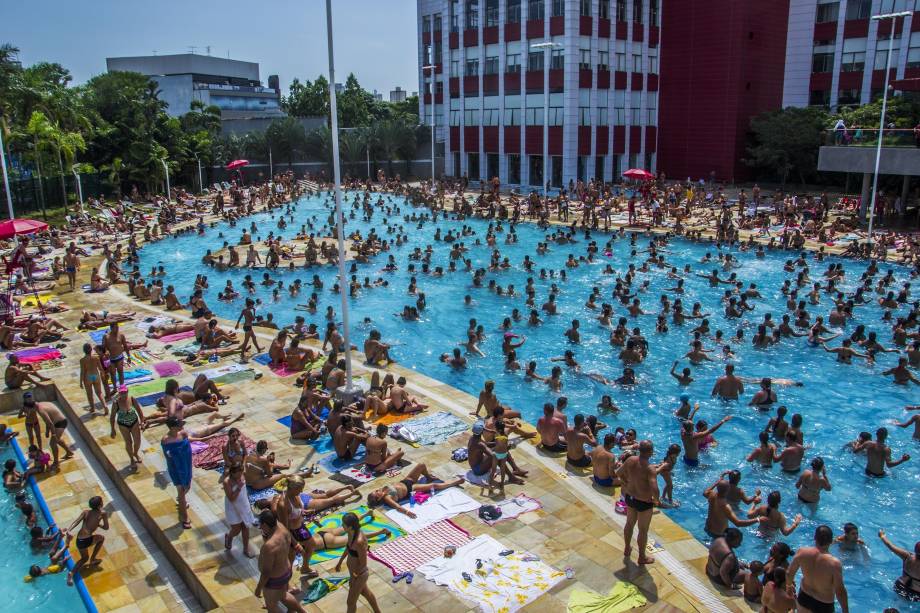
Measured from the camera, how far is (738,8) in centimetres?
4606

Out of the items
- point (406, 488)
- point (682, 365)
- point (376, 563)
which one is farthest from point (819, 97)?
point (376, 563)

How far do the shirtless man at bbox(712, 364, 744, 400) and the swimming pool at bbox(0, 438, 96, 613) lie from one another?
12.9 m

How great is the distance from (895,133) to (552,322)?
1927cm

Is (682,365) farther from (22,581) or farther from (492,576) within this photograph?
(22,581)

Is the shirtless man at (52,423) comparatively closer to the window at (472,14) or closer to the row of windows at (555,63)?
→ the row of windows at (555,63)

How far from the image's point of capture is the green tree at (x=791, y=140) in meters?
42.3

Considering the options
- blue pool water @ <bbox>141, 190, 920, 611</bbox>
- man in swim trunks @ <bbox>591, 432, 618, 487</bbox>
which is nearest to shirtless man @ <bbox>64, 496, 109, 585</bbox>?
man in swim trunks @ <bbox>591, 432, 618, 487</bbox>

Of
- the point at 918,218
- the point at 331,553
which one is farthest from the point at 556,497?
the point at 918,218

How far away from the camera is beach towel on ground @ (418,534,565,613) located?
819cm

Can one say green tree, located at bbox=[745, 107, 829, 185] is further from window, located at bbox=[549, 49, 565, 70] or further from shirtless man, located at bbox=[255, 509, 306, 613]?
shirtless man, located at bbox=[255, 509, 306, 613]

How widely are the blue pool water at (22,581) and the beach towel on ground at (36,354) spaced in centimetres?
685

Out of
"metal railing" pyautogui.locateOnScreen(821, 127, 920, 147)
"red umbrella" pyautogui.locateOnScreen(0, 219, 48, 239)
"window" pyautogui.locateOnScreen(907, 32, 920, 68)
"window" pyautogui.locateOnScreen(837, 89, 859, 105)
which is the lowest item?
"red umbrella" pyautogui.locateOnScreen(0, 219, 48, 239)

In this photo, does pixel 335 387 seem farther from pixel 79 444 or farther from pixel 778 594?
pixel 778 594

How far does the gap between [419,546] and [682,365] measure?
11.5m
